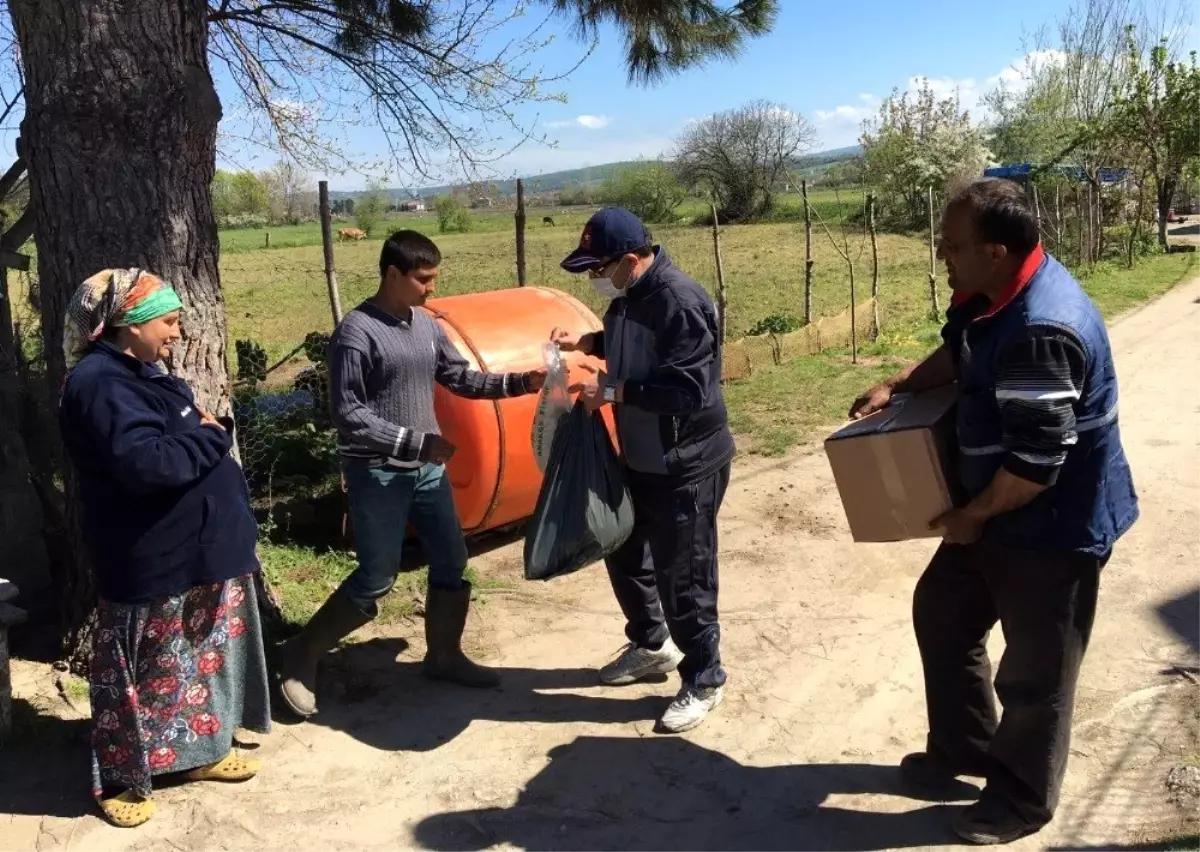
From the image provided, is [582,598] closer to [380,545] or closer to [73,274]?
[380,545]

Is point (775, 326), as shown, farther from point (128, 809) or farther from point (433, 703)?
point (128, 809)

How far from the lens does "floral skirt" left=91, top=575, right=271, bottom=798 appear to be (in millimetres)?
2900

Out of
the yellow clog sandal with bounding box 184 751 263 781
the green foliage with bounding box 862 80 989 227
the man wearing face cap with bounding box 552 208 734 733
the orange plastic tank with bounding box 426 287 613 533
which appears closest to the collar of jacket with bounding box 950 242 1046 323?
the man wearing face cap with bounding box 552 208 734 733

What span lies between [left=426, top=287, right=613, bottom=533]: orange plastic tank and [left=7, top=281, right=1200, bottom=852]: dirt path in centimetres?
54

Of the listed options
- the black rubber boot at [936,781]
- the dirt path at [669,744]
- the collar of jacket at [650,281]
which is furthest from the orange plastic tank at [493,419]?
the black rubber boot at [936,781]

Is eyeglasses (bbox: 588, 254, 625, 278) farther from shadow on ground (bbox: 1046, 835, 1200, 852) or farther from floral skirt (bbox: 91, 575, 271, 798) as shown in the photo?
shadow on ground (bbox: 1046, 835, 1200, 852)

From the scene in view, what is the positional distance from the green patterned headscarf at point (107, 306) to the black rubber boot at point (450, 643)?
1539 mm

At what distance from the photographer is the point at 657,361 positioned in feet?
10.4

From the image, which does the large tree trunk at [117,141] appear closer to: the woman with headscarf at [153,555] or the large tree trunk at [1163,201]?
the woman with headscarf at [153,555]

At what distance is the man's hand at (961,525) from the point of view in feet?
8.25

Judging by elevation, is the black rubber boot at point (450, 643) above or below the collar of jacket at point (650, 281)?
below

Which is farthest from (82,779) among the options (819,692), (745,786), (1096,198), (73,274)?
(1096,198)

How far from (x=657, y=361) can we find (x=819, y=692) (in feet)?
4.75

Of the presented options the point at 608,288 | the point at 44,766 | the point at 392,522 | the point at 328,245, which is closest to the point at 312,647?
the point at 392,522
